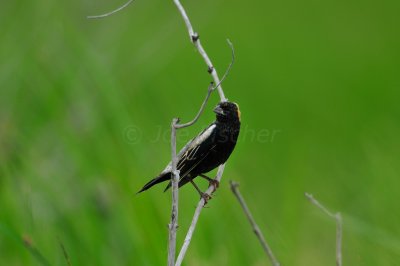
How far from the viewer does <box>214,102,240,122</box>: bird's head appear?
2820mm

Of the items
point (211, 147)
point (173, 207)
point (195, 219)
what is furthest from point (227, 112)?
point (173, 207)

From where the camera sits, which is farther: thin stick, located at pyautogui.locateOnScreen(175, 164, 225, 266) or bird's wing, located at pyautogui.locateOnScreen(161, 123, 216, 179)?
bird's wing, located at pyautogui.locateOnScreen(161, 123, 216, 179)

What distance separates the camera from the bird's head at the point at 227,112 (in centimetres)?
282

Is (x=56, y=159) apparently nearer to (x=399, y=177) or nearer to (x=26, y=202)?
(x=26, y=202)

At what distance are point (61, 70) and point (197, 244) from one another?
1.44m

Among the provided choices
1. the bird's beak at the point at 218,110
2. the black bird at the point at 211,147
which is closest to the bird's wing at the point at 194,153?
the black bird at the point at 211,147

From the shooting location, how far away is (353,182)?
3.90 meters

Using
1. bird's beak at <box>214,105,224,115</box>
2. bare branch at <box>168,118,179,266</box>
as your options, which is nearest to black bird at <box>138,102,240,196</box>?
bird's beak at <box>214,105,224,115</box>

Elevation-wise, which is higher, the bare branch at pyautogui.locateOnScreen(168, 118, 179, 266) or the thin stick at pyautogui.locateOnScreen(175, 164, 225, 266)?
the bare branch at pyautogui.locateOnScreen(168, 118, 179, 266)

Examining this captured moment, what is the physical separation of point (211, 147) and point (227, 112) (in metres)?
0.16

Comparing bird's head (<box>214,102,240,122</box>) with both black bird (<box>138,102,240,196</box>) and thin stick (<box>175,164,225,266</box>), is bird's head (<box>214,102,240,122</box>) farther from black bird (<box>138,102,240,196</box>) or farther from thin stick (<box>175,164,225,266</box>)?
thin stick (<box>175,164,225,266</box>)

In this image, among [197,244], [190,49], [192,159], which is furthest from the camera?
[190,49]

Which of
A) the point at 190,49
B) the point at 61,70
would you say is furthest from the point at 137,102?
the point at 190,49

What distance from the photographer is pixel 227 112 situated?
2842 millimetres
